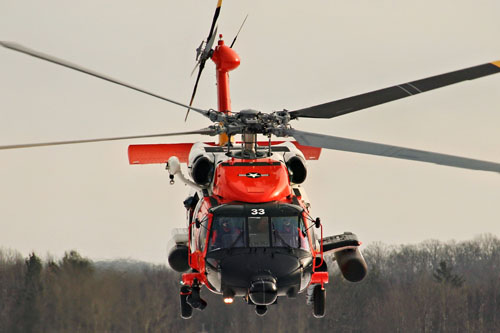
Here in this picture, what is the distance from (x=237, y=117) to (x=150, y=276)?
37.2 feet

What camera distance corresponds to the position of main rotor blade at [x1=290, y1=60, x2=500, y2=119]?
1605 centimetres

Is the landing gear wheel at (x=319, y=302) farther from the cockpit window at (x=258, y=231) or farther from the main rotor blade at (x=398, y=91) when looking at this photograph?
the main rotor blade at (x=398, y=91)

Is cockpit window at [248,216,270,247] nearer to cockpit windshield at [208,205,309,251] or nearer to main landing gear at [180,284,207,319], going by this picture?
cockpit windshield at [208,205,309,251]

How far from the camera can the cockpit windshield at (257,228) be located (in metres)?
15.2

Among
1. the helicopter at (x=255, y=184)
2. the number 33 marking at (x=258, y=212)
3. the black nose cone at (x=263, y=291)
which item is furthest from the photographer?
the number 33 marking at (x=258, y=212)

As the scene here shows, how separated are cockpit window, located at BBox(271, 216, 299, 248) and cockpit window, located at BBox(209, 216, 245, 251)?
511 mm

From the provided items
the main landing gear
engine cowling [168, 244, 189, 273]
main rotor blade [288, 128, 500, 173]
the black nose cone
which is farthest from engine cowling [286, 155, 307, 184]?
the black nose cone

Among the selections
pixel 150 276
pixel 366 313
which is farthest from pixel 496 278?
pixel 150 276

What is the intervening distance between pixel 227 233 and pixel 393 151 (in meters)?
3.42

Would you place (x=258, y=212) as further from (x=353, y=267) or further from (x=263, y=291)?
(x=353, y=267)

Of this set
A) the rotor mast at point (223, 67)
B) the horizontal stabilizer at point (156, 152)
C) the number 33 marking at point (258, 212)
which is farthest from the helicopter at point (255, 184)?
the rotor mast at point (223, 67)

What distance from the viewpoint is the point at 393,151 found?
516 inches

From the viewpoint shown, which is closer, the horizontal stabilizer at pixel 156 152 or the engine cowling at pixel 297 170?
the engine cowling at pixel 297 170

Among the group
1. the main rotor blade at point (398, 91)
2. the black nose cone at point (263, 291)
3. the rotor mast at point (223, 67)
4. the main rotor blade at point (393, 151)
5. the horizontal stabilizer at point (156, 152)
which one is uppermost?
the rotor mast at point (223, 67)
